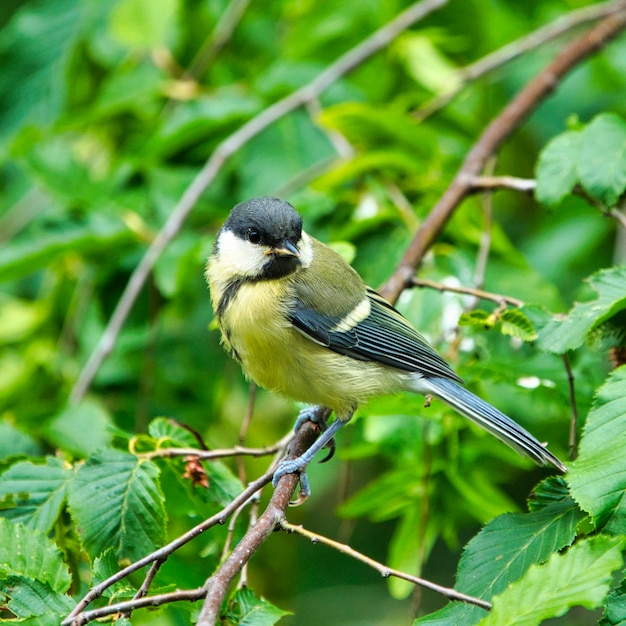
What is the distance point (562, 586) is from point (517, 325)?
786 millimetres

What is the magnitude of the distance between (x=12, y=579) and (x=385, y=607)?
3.46 meters

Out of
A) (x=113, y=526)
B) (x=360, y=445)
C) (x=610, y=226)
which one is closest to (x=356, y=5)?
(x=610, y=226)

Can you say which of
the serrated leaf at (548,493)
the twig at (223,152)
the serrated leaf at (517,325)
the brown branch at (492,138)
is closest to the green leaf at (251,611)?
the serrated leaf at (548,493)

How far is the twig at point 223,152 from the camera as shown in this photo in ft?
8.58

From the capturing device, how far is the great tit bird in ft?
7.30

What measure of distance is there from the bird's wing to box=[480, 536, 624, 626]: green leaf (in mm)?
996

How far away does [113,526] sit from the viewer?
1761 mm

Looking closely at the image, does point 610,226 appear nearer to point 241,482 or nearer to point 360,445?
point 360,445

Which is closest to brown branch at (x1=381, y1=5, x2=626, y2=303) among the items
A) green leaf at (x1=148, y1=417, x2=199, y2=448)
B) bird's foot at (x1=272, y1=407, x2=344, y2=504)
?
bird's foot at (x1=272, y1=407, x2=344, y2=504)

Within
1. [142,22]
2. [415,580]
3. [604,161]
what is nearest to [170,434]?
[415,580]

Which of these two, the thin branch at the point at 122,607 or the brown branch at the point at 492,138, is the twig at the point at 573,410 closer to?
the brown branch at the point at 492,138

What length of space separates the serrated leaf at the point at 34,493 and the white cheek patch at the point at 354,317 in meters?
0.88

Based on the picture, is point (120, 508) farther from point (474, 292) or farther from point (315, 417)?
point (474, 292)

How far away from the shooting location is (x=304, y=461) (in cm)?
197
